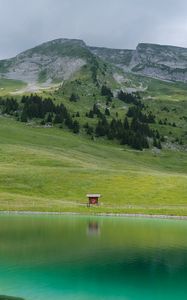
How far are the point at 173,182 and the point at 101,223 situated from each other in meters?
42.3

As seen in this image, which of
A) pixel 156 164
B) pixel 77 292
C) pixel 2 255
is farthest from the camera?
pixel 156 164

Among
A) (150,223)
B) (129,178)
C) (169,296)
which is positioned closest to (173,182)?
(129,178)

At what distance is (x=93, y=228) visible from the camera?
6338cm

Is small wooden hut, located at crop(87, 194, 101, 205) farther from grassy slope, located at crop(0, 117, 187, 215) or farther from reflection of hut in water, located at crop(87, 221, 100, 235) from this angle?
reflection of hut in water, located at crop(87, 221, 100, 235)

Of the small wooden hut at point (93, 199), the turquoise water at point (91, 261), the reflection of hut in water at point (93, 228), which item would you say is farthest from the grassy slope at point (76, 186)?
the turquoise water at point (91, 261)

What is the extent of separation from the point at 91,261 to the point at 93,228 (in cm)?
2201

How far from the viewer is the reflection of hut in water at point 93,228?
59156 mm

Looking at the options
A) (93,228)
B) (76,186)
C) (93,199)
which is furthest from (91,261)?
(76,186)

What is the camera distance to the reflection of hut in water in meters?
59.2

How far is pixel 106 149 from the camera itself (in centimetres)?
18888

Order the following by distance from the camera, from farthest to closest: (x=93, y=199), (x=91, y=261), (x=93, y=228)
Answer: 1. (x=93, y=199)
2. (x=93, y=228)
3. (x=91, y=261)

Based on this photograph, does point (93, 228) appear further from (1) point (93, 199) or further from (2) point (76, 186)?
(2) point (76, 186)

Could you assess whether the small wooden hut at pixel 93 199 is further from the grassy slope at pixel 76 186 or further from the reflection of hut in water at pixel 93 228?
the reflection of hut in water at pixel 93 228

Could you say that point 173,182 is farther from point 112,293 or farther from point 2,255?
point 112,293
